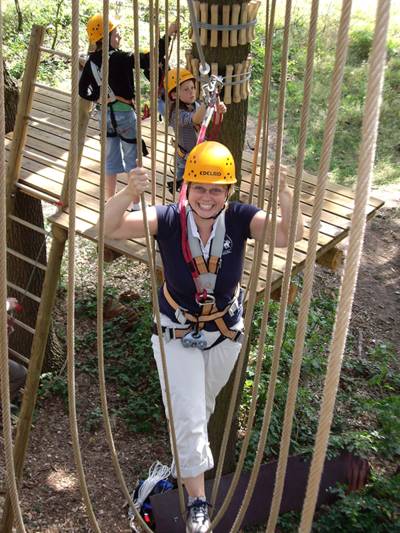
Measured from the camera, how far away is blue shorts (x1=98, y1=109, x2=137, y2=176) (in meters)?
3.45

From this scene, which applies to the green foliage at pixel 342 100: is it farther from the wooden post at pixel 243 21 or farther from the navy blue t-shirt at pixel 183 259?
the navy blue t-shirt at pixel 183 259

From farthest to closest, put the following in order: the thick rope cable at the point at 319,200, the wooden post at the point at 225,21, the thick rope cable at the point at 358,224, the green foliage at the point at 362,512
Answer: the green foliage at the point at 362,512 < the wooden post at the point at 225,21 < the thick rope cable at the point at 319,200 < the thick rope cable at the point at 358,224

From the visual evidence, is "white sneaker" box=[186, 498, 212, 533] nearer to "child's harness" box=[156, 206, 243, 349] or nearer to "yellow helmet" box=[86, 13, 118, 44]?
"child's harness" box=[156, 206, 243, 349]

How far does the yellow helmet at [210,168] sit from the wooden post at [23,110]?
1.54 m

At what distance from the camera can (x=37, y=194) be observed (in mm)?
3758

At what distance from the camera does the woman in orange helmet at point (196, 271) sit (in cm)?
233

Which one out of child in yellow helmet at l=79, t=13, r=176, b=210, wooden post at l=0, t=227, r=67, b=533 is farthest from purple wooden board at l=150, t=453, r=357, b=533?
child in yellow helmet at l=79, t=13, r=176, b=210

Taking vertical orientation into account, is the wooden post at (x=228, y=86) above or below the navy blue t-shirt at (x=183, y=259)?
above

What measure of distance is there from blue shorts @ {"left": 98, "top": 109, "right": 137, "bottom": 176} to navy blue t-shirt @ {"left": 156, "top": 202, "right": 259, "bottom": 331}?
1.19 m

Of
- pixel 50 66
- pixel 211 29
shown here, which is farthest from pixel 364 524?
pixel 50 66

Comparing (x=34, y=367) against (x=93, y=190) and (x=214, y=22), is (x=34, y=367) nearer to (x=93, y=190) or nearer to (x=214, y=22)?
(x=93, y=190)

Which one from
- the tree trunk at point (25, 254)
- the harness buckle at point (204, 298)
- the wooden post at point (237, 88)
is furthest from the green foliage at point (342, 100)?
the harness buckle at point (204, 298)

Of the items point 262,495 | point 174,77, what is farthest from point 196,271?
point 262,495

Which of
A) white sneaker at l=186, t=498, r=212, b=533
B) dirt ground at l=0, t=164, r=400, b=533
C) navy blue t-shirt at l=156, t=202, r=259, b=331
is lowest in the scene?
dirt ground at l=0, t=164, r=400, b=533
